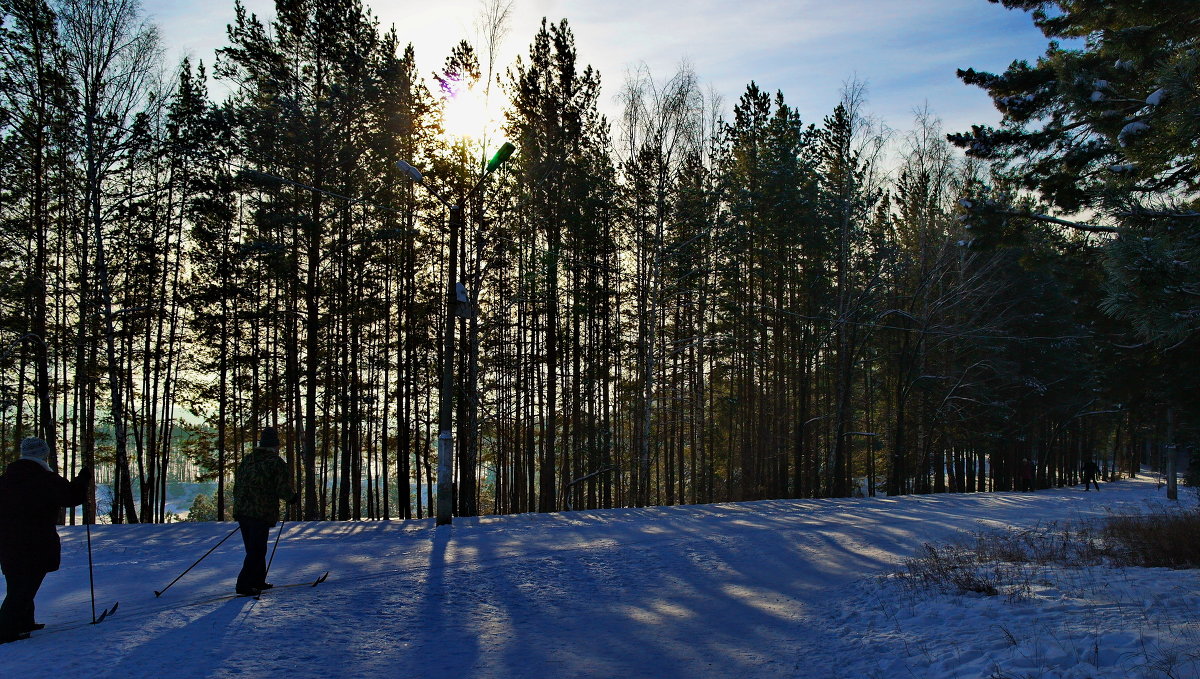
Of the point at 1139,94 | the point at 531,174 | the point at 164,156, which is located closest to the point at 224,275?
the point at 164,156

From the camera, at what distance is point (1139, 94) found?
34.2 feet

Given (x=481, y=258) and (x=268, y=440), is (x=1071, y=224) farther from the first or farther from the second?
(x=481, y=258)

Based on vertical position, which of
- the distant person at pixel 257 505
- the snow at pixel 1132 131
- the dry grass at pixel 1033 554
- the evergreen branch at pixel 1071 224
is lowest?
the dry grass at pixel 1033 554

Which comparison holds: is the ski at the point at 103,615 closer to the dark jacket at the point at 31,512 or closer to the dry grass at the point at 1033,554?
the dark jacket at the point at 31,512

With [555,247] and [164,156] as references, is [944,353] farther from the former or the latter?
[164,156]

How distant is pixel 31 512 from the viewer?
21.1ft

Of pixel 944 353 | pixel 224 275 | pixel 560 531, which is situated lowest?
pixel 560 531

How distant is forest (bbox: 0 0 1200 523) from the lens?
18266 mm

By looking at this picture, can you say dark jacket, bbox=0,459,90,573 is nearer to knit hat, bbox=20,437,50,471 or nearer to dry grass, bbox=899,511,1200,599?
knit hat, bbox=20,437,50,471

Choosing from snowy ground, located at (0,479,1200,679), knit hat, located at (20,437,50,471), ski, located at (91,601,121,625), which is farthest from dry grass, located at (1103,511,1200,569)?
knit hat, located at (20,437,50,471)

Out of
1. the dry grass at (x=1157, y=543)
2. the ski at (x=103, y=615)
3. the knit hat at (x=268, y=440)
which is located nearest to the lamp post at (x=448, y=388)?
the knit hat at (x=268, y=440)

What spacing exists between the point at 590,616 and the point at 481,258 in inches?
637

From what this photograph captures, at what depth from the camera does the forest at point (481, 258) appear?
18.3m

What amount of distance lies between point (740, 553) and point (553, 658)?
19.5ft
